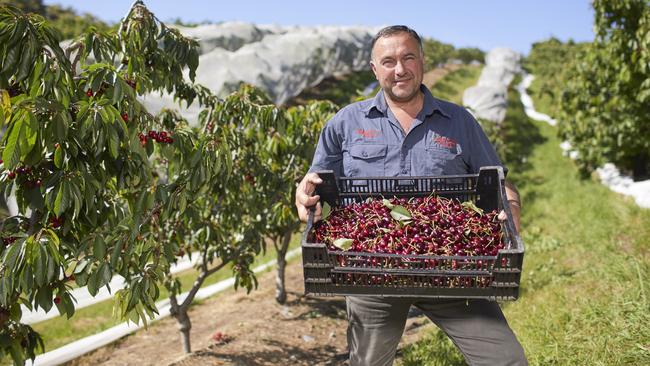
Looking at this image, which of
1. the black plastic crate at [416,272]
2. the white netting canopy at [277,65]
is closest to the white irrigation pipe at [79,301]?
the black plastic crate at [416,272]

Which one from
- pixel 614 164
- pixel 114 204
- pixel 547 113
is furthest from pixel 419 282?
pixel 547 113

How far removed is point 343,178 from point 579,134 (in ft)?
34.4

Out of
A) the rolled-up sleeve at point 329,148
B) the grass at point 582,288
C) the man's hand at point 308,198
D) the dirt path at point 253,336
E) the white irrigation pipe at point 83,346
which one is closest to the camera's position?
the man's hand at point 308,198

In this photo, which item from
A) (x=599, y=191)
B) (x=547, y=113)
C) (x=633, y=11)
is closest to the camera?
(x=633, y=11)

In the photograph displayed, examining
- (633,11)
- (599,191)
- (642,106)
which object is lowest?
(599,191)

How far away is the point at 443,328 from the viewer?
2613 mm

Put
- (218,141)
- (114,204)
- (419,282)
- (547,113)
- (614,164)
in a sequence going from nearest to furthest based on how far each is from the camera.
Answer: (419,282) < (218,141) < (114,204) < (614,164) < (547,113)

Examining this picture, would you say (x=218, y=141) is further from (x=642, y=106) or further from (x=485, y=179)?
(x=642, y=106)

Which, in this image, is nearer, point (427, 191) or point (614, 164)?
point (427, 191)

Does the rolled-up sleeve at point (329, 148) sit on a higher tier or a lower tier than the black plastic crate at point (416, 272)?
higher

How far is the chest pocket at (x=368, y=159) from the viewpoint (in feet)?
9.43

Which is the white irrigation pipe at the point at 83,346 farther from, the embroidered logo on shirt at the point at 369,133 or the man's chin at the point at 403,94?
the man's chin at the point at 403,94

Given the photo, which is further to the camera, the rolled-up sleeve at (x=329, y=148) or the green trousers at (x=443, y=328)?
the rolled-up sleeve at (x=329, y=148)

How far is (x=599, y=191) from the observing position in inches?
Result: 394
